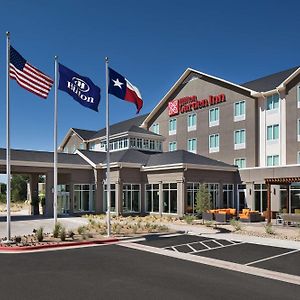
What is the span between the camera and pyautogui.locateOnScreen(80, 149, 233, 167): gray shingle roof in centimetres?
3384

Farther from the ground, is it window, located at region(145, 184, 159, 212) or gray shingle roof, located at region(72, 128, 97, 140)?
gray shingle roof, located at region(72, 128, 97, 140)

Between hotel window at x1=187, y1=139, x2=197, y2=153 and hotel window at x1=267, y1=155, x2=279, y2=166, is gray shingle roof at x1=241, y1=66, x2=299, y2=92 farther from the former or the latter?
hotel window at x1=187, y1=139, x2=197, y2=153

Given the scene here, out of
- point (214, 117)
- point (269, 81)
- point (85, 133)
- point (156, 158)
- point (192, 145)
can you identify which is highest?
point (269, 81)

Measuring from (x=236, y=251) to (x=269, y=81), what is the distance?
2964cm

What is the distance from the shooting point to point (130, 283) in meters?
10.1

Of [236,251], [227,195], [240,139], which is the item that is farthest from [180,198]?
[236,251]

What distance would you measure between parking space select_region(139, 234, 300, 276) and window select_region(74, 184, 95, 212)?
769 inches

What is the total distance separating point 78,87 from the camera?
737 inches

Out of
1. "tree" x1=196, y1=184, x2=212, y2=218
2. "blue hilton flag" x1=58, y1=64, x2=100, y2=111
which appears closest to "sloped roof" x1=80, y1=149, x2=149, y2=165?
"tree" x1=196, y1=184, x2=212, y2=218

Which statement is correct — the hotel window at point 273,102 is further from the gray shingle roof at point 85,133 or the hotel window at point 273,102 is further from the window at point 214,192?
the gray shingle roof at point 85,133

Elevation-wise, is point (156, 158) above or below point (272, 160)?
above

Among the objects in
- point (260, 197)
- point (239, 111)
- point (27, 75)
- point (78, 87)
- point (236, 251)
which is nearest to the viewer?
point (236, 251)

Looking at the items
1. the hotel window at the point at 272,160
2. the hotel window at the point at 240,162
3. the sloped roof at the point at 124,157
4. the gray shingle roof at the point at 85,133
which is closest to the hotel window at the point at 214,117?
the hotel window at the point at 240,162

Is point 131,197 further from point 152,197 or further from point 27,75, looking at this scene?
point 27,75
